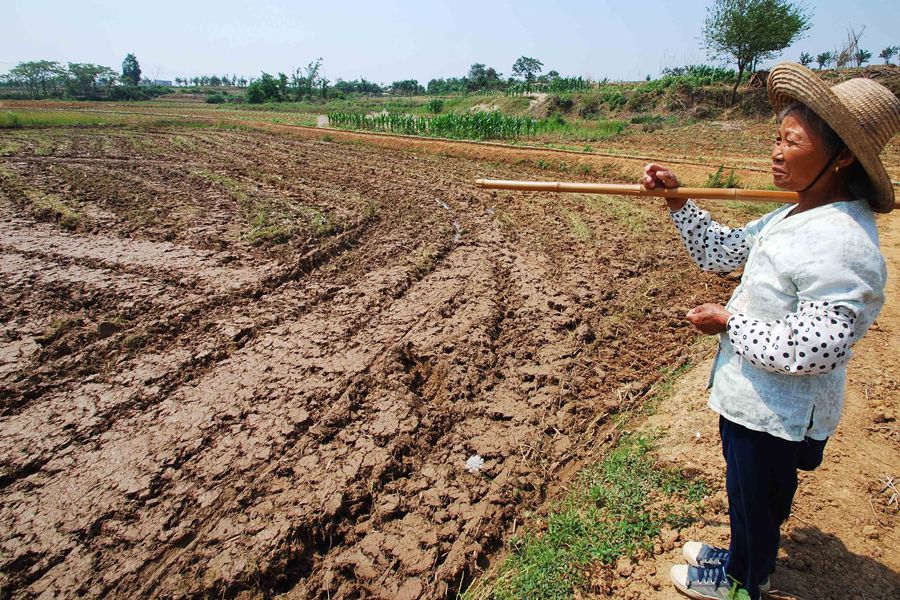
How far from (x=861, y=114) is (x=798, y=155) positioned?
6.4 inches

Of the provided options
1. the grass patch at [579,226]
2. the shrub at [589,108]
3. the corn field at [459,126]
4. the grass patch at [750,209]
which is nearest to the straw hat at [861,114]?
the grass patch at [579,226]

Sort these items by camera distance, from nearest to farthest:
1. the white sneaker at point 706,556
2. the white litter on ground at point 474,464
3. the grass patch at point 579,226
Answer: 1. the white sneaker at point 706,556
2. the white litter on ground at point 474,464
3. the grass patch at point 579,226

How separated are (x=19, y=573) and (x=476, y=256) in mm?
5057

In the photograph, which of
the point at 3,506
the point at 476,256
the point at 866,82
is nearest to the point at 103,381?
the point at 3,506

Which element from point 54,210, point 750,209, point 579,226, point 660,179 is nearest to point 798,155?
point 660,179

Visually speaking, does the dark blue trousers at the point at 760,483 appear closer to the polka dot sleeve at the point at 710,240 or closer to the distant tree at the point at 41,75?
the polka dot sleeve at the point at 710,240

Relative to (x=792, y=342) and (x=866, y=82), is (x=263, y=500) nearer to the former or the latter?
(x=792, y=342)

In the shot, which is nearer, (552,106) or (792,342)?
(792,342)

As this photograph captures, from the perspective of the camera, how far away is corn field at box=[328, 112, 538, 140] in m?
19.2

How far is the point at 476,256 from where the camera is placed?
6309 millimetres

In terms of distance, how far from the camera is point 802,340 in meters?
1.31

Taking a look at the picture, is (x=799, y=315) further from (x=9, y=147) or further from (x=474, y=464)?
(x=9, y=147)

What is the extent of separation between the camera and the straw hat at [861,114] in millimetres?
1300

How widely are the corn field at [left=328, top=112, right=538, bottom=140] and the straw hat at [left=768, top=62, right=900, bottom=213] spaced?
18.5 meters
